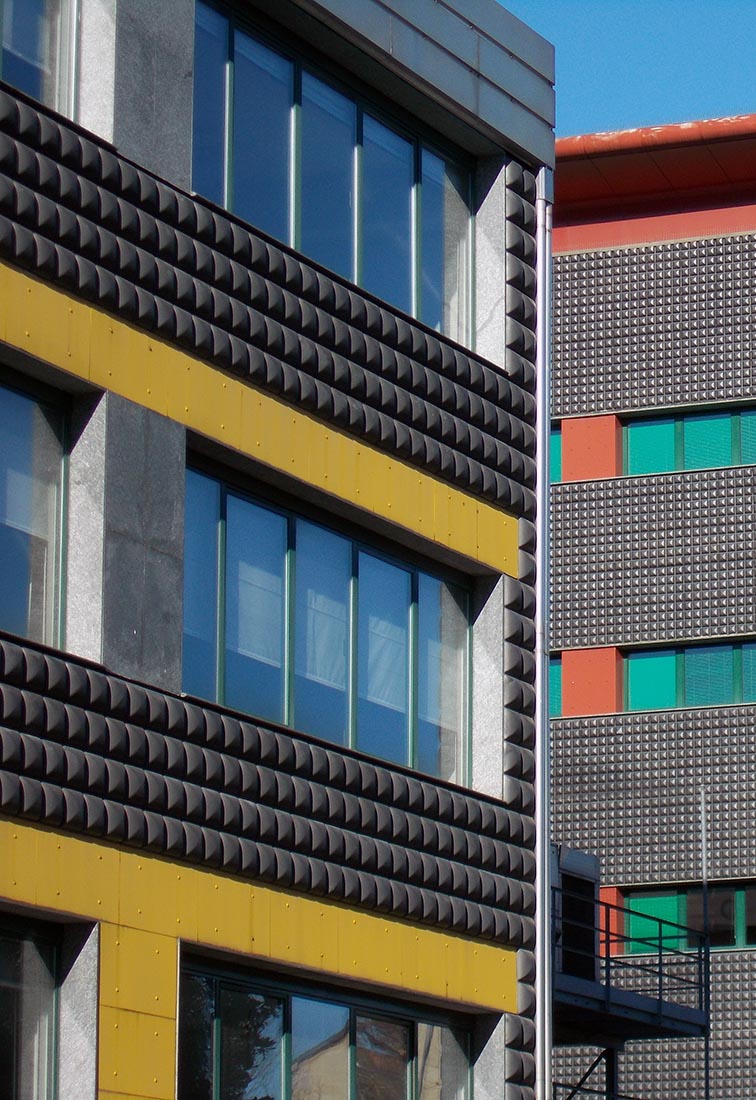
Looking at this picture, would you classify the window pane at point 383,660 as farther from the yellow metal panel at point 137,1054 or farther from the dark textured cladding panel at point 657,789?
the dark textured cladding panel at point 657,789

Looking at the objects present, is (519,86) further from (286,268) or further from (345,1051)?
(345,1051)

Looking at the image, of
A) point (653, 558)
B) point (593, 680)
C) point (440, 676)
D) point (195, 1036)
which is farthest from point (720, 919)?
point (195, 1036)

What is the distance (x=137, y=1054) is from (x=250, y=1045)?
2061 millimetres

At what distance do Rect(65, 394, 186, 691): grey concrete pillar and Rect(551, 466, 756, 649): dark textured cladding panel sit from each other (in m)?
20.8

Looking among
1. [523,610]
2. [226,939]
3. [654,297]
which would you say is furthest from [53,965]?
[654,297]

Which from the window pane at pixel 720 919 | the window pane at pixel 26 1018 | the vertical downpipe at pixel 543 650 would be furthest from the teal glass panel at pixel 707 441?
the window pane at pixel 26 1018

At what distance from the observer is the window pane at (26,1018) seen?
651 inches

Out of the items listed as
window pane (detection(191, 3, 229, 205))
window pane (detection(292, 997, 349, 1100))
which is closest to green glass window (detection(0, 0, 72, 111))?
window pane (detection(191, 3, 229, 205))

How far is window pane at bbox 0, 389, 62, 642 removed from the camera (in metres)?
17.2

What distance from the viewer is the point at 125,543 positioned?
1798 centimetres

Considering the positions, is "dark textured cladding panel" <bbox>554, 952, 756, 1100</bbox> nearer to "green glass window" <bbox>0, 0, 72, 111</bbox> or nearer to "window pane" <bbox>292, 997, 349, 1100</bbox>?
"window pane" <bbox>292, 997, 349, 1100</bbox>

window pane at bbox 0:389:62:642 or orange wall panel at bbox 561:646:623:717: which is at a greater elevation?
orange wall panel at bbox 561:646:623:717

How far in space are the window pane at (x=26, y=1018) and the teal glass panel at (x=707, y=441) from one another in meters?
23.6

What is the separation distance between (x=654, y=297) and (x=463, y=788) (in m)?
19.4
